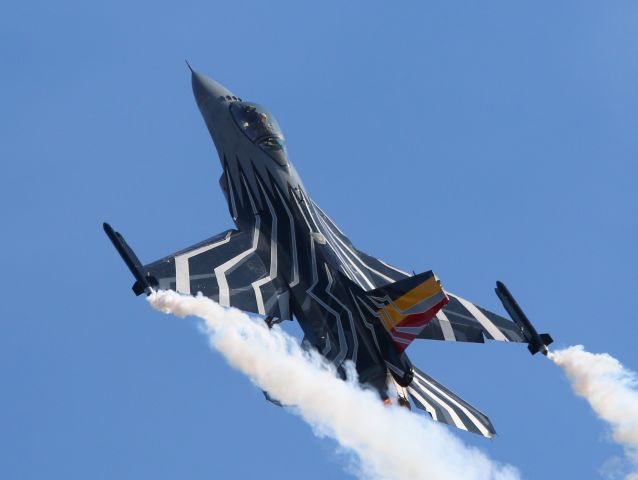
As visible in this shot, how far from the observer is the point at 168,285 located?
34.9 meters

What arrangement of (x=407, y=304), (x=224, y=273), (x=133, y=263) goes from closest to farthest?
(x=407, y=304) → (x=133, y=263) → (x=224, y=273)

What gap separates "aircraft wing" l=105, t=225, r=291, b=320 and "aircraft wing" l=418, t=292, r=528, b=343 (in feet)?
12.9

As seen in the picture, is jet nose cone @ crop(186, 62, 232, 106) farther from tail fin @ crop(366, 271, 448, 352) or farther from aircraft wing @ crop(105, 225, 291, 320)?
tail fin @ crop(366, 271, 448, 352)

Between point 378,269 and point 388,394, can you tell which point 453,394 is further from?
point 378,269

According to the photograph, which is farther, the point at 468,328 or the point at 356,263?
the point at 356,263

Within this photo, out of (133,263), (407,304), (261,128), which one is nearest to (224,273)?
(133,263)

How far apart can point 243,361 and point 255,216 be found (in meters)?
5.04

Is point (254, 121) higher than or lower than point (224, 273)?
higher

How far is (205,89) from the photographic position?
42281 millimetres

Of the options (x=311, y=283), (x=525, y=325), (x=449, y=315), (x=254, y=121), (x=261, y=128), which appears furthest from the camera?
(x=254, y=121)

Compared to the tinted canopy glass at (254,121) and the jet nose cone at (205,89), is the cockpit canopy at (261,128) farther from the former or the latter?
the jet nose cone at (205,89)

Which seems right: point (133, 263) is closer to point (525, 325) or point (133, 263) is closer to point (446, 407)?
point (446, 407)

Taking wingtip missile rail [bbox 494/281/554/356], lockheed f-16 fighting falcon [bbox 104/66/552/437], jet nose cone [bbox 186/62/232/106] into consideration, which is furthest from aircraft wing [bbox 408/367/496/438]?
jet nose cone [bbox 186/62/232/106]

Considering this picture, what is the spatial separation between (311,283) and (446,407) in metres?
4.49
